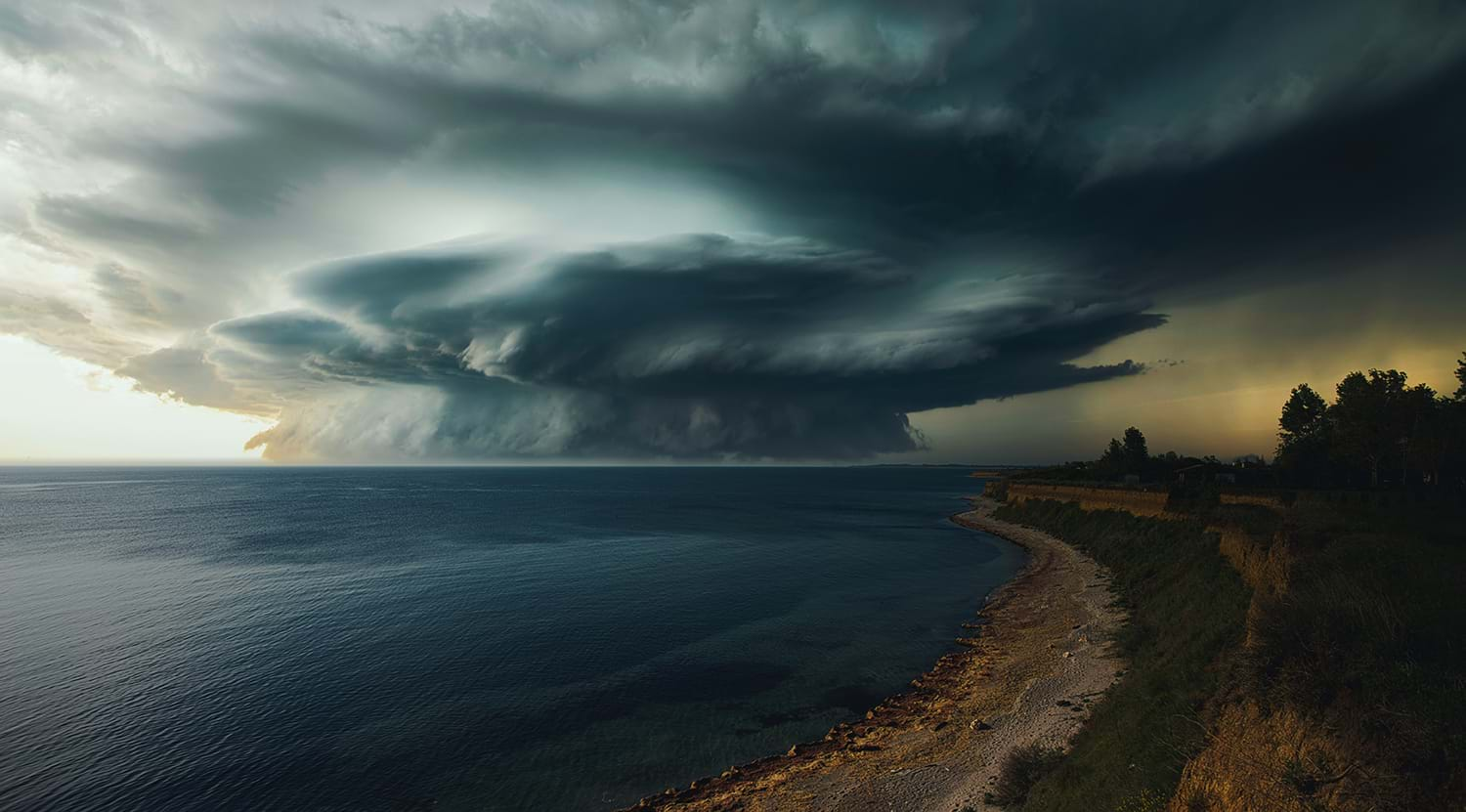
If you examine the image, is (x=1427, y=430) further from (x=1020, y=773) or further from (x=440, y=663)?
(x=440, y=663)

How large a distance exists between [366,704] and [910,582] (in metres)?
49.2

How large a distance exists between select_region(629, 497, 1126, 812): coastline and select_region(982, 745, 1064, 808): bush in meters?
0.69

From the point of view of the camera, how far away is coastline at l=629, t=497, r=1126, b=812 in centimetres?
2231

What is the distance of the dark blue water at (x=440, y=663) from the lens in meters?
25.7

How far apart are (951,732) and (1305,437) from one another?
103m

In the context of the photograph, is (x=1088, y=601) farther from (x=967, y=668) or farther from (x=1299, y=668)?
(x=1299, y=668)

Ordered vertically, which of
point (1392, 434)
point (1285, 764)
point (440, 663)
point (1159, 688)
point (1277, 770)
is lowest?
point (440, 663)

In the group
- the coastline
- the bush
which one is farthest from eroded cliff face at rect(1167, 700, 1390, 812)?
the coastline

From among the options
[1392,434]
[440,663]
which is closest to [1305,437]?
[1392,434]

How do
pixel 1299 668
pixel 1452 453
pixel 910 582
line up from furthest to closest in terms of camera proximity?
pixel 1452 453 < pixel 910 582 < pixel 1299 668

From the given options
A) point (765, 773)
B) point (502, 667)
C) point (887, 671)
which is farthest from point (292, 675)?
point (887, 671)

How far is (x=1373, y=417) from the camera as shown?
72.6m

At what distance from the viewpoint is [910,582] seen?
62.3m

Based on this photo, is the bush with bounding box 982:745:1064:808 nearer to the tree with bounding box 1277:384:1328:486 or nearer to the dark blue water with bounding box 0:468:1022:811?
the dark blue water with bounding box 0:468:1022:811
